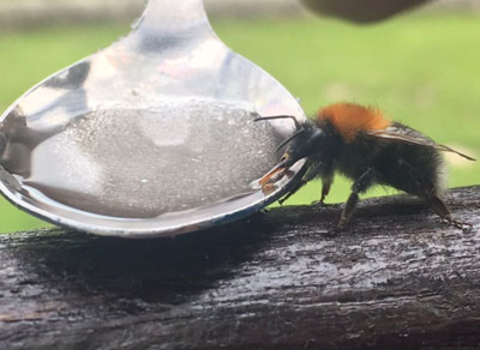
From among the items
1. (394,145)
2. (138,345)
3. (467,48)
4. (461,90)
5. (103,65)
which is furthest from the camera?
(467,48)

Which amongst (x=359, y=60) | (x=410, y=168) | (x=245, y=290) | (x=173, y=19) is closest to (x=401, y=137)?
(x=410, y=168)

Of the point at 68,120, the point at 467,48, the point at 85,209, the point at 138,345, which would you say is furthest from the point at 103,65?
the point at 467,48

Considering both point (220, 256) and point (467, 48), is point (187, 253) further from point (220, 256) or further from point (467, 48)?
point (467, 48)

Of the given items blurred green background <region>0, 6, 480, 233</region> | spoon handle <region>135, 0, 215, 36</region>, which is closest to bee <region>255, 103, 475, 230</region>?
spoon handle <region>135, 0, 215, 36</region>

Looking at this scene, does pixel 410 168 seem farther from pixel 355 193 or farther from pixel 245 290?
pixel 245 290

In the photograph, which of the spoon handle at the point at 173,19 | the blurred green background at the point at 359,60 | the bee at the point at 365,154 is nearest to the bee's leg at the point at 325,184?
the bee at the point at 365,154
